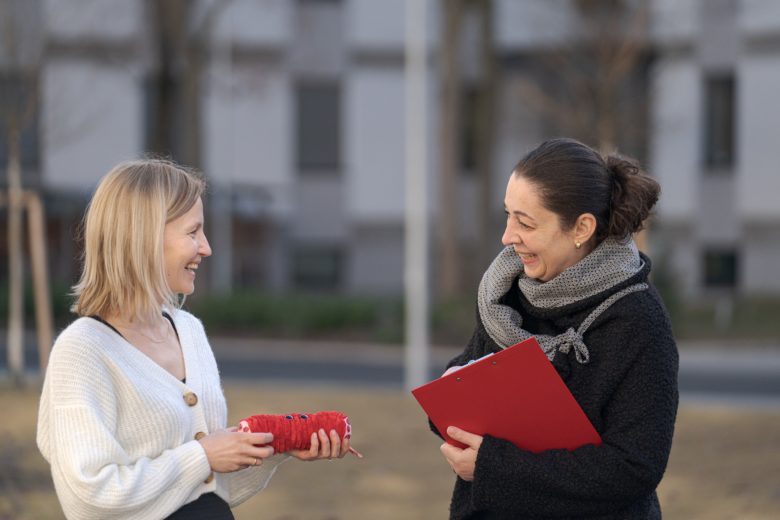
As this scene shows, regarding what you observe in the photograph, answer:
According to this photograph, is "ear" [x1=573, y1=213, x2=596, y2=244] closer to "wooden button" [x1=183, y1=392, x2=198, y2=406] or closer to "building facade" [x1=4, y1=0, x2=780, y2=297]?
"wooden button" [x1=183, y1=392, x2=198, y2=406]

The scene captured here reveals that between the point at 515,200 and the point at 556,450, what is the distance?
63 centimetres

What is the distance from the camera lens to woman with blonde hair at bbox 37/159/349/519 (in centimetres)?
279

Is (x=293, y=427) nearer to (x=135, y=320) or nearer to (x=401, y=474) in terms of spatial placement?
(x=135, y=320)

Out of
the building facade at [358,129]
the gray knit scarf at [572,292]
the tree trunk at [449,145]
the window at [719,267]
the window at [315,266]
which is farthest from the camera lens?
the window at [315,266]

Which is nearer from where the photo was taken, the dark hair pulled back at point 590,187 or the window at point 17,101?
the dark hair pulled back at point 590,187

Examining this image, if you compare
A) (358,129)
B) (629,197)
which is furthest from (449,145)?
(629,197)

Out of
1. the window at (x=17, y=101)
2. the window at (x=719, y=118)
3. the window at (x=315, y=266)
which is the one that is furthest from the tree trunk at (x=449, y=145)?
the window at (x=17, y=101)

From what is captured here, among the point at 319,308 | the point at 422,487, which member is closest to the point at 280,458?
the point at 422,487

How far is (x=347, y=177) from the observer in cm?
2845

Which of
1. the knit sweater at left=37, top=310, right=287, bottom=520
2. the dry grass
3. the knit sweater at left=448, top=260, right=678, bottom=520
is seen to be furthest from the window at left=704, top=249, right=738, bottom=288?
the knit sweater at left=37, top=310, right=287, bottom=520

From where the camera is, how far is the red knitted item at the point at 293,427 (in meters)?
3.01

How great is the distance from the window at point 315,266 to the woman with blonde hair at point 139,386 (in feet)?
83.3

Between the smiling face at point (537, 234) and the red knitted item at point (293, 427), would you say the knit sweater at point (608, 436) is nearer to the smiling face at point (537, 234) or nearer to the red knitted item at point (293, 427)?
the smiling face at point (537, 234)

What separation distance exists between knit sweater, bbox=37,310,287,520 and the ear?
106 centimetres
